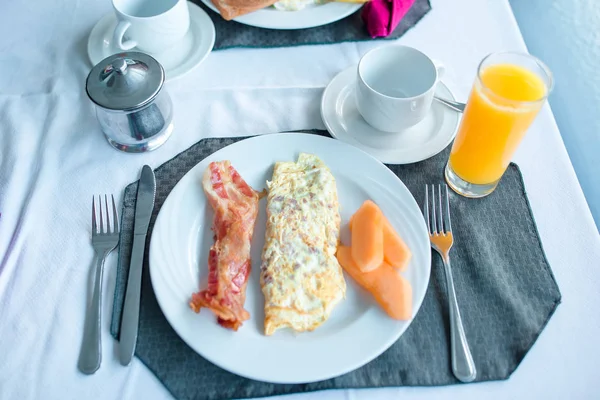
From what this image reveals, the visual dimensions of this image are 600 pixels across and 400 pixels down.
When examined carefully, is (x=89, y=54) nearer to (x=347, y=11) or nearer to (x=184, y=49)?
(x=184, y=49)

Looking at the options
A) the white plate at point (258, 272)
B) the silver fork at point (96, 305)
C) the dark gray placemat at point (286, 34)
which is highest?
the dark gray placemat at point (286, 34)

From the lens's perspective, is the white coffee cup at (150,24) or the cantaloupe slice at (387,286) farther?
the white coffee cup at (150,24)

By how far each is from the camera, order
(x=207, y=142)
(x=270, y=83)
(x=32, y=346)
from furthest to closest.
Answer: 1. (x=270, y=83)
2. (x=207, y=142)
3. (x=32, y=346)

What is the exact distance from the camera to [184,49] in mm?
1311

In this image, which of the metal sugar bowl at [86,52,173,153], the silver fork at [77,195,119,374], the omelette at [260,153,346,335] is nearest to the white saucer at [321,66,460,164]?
the omelette at [260,153,346,335]

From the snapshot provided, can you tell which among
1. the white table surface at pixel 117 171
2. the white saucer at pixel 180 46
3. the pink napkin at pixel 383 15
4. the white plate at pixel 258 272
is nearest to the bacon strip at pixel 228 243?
the white plate at pixel 258 272

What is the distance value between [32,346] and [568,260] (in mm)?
1041

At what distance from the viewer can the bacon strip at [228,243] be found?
87cm

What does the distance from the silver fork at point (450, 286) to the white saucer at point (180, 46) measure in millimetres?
678

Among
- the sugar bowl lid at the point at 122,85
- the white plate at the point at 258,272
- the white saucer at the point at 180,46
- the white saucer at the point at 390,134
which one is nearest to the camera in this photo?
the white plate at the point at 258,272

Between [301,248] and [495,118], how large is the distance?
17.5 inches

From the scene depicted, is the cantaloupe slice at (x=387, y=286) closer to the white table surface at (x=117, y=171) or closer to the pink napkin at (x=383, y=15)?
the white table surface at (x=117, y=171)

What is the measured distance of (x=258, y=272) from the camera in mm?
952

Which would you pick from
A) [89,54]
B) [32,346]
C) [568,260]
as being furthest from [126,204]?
[568,260]
